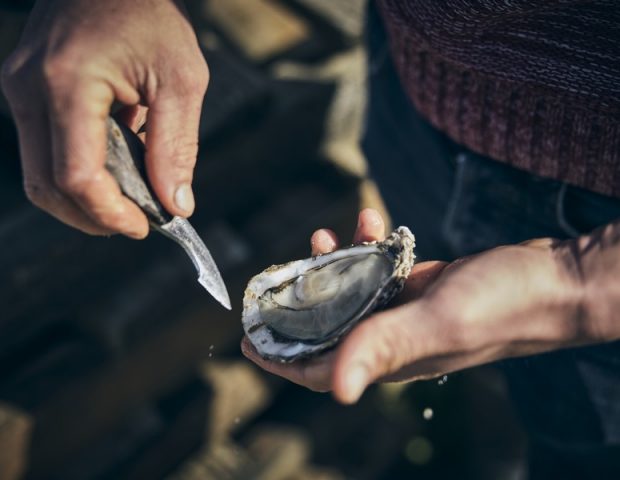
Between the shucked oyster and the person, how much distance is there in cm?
6

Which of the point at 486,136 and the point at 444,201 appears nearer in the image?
the point at 486,136

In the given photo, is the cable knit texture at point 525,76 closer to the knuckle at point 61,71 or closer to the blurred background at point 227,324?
the knuckle at point 61,71

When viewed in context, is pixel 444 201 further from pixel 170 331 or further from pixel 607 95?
pixel 170 331

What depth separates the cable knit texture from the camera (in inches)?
57.1

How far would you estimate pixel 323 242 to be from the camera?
1954 millimetres

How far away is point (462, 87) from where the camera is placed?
176 centimetres

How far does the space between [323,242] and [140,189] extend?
23.2 inches

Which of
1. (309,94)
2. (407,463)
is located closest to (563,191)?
(309,94)

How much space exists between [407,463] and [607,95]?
2.43 metres

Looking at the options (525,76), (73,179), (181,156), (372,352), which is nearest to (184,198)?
(181,156)

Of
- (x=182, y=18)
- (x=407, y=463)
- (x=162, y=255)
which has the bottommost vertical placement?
(x=407, y=463)

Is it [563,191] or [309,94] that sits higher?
[563,191]

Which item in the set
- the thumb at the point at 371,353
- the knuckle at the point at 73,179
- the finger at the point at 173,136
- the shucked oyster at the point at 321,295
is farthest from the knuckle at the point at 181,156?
the thumb at the point at 371,353

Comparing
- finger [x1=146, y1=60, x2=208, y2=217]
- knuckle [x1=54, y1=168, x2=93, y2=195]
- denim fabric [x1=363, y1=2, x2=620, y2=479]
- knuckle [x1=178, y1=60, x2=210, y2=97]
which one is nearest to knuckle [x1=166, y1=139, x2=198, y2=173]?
finger [x1=146, y1=60, x2=208, y2=217]
